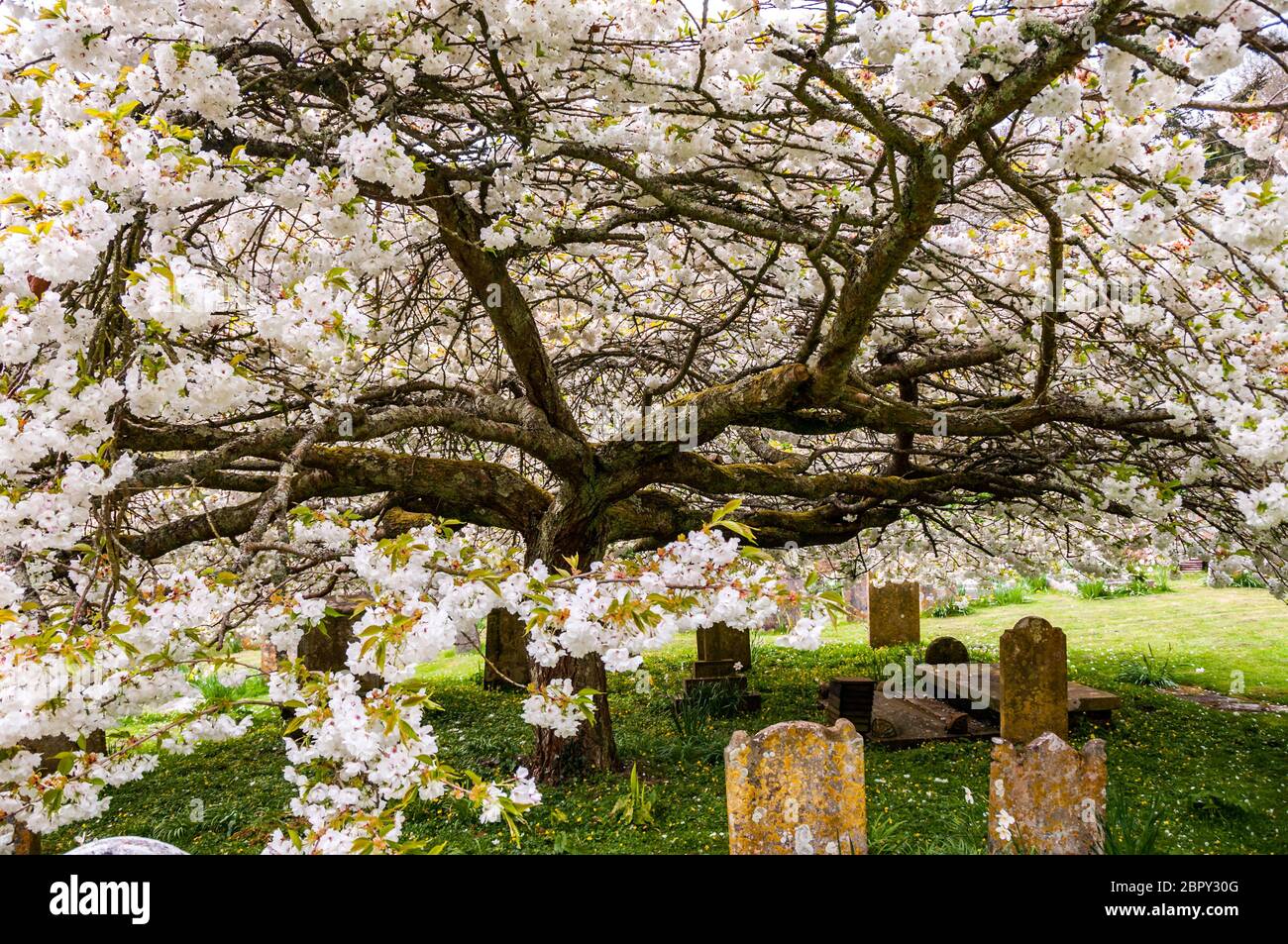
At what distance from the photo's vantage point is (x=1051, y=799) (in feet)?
13.1

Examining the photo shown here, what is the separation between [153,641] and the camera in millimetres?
2455

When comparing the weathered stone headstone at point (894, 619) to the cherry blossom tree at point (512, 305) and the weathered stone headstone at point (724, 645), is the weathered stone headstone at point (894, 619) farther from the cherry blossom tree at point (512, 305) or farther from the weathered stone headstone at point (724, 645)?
the cherry blossom tree at point (512, 305)

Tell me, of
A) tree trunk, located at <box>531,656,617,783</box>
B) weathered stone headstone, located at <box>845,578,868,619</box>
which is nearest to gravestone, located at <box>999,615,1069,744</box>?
tree trunk, located at <box>531,656,617,783</box>

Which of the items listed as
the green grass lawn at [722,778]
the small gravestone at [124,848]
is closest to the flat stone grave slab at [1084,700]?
the green grass lawn at [722,778]

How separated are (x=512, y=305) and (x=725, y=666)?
454cm

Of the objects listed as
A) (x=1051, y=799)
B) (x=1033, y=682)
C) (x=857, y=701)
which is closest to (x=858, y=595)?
(x=857, y=701)

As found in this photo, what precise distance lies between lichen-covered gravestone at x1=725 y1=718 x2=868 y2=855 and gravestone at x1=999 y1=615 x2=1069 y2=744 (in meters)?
2.19

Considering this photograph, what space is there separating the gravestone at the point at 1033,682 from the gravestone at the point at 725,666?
236 cm

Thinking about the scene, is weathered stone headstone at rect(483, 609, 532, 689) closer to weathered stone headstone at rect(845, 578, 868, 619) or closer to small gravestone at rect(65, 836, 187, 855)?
small gravestone at rect(65, 836, 187, 855)

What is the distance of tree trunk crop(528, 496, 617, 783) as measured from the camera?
5.62m
